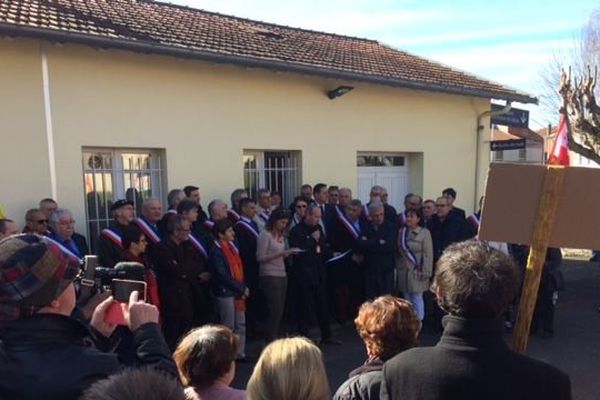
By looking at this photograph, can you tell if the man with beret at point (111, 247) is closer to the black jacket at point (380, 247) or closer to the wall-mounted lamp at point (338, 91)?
the black jacket at point (380, 247)

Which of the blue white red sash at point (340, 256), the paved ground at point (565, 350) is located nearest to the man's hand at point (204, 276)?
the paved ground at point (565, 350)

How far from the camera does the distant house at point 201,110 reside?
5.93 metres

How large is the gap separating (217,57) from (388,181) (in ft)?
15.6

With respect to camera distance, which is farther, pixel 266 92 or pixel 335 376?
pixel 266 92

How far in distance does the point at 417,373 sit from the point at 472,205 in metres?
11.0

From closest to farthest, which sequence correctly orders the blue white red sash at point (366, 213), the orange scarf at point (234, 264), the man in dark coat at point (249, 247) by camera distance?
the orange scarf at point (234, 264) < the man in dark coat at point (249, 247) < the blue white red sash at point (366, 213)

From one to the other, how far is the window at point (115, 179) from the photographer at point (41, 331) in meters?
5.13

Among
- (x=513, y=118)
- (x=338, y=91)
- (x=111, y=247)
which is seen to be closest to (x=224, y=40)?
(x=338, y=91)

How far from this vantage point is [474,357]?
1.64 meters

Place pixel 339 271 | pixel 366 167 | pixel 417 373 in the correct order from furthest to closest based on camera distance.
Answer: pixel 366 167, pixel 339 271, pixel 417 373

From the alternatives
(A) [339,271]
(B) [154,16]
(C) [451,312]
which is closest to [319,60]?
(B) [154,16]

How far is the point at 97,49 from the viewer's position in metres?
6.43

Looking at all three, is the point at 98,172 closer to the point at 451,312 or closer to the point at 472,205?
the point at 451,312

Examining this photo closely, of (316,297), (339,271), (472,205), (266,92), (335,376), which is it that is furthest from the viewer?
(472,205)
